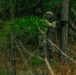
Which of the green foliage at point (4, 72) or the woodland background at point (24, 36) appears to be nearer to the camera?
the woodland background at point (24, 36)

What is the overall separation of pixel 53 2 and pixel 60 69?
329cm

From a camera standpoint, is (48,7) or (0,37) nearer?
(0,37)

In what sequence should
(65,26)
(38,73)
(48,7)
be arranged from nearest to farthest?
1. (38,73)
2. (65,26)
3. (48,7)

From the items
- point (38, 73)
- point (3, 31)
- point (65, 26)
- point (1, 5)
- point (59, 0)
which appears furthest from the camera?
point (59, 0)

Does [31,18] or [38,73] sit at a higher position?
[31,18]

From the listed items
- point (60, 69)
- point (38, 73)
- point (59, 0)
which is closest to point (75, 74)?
point (60, 69)

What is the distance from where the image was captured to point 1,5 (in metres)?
5.04

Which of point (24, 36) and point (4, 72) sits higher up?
point (24, 36)

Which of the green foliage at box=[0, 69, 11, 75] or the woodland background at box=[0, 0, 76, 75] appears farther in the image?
the green foliage at box=[0, 69, 11, 75]

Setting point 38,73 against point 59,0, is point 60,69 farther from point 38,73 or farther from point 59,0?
point 59,0

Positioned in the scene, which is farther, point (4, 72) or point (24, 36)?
point (4, 72)

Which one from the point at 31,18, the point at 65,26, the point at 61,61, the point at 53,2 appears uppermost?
the point at 31,18

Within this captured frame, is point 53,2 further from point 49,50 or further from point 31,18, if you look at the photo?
point 31,18

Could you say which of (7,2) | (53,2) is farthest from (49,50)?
(7,2)
